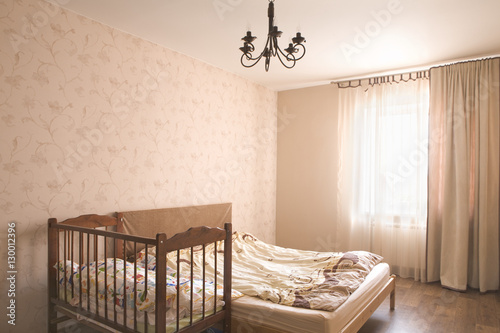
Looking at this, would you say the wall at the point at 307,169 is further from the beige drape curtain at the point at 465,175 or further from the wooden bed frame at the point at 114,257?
the wooden bed frame at the point at 114,257

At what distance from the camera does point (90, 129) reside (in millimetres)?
2830

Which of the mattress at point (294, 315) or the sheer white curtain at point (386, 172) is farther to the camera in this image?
the sheer white curtain at point (386, 172)

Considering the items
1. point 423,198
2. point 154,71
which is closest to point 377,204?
point 423,198

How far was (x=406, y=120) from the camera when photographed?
421cm

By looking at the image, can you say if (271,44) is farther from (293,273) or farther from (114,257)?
(293,273)

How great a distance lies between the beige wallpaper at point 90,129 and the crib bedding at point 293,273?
0.73 meters

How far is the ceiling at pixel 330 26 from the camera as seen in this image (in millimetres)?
2604

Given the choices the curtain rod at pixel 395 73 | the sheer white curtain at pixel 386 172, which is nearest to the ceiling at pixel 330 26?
the curtain rod at pixel 395 73

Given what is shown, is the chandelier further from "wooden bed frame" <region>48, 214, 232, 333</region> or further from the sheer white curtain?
the sheer white curtain

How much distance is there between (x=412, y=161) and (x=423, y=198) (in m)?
0.45

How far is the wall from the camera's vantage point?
4777mm

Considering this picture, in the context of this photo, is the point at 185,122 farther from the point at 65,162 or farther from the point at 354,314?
the point at 354,314

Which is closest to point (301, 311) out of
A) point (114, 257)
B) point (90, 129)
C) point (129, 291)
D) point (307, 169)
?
point (129, 291)

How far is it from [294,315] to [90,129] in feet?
6.90
